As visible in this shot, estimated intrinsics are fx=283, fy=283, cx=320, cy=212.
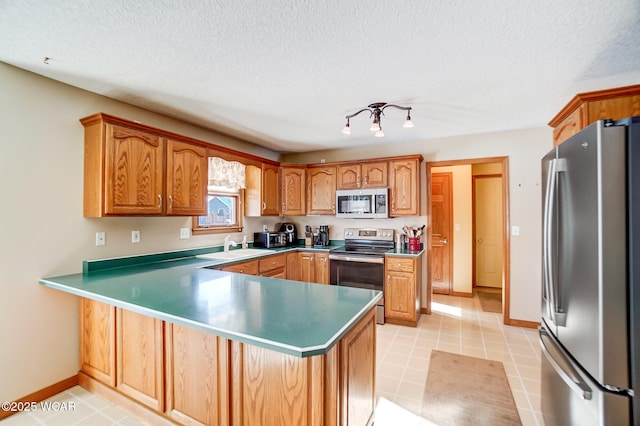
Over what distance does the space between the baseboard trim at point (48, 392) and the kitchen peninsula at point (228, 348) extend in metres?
0.06

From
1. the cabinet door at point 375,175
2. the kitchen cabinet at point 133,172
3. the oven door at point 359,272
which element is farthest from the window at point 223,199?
the cabinet door at point 375,175

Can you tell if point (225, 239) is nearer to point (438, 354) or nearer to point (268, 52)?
point (268, 52)

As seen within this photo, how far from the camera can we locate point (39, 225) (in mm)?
2115

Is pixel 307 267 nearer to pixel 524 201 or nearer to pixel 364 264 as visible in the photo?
pixel 364 264

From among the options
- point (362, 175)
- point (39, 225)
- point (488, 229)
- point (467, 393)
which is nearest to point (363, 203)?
point (362, 175)

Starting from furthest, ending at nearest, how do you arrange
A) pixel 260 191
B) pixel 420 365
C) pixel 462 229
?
pixel 462 229, pixel 260 191, pixel 420 365

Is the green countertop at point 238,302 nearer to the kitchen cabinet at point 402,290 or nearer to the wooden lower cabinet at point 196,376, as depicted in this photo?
the wooden lower cabinet at point 196,376

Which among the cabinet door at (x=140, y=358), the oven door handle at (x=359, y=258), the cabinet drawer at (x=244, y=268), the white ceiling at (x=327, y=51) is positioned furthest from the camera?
the oven door handle at (x=359, y=258)

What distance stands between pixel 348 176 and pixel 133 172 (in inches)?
107

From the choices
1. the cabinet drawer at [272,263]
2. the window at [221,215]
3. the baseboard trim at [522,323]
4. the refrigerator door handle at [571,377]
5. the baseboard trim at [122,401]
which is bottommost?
the baseboard trim at [522,323]

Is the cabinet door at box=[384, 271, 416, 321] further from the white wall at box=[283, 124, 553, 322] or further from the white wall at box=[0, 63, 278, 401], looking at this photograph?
the white wall at box=[0, 63, 278, 401]

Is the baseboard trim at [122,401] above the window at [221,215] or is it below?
below

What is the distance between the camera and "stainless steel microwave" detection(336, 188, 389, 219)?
13.0 feet

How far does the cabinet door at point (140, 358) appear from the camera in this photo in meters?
1.75
